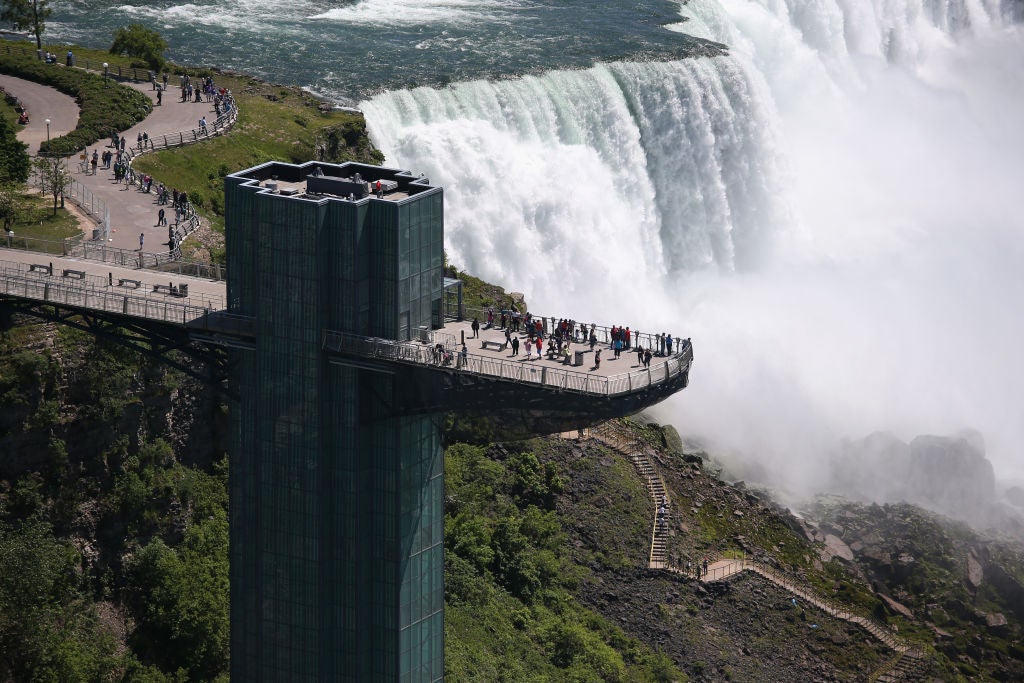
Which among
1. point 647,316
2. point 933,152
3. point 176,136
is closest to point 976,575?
point 647,316

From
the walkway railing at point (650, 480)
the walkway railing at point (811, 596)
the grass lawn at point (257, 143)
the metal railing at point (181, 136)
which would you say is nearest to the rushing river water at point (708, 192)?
the grass lawn at point (257, 143)

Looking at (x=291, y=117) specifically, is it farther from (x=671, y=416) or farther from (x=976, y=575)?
(x=976, y=575)

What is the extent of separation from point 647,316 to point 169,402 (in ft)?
128

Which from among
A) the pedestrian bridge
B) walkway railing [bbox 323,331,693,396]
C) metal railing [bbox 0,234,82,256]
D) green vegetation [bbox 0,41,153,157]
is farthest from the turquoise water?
walkway railing [bbox 323,331,693,396]

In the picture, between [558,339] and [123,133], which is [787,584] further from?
[123,133]

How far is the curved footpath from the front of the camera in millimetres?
77312

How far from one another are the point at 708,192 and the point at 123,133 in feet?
135

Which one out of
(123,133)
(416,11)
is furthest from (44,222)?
(416,11)

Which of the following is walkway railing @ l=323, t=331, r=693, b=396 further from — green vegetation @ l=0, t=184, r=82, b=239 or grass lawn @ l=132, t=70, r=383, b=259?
grass lawn @ l=132, t=70, r=383, b=259

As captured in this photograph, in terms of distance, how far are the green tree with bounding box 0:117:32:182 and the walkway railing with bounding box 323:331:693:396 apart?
2935 cm

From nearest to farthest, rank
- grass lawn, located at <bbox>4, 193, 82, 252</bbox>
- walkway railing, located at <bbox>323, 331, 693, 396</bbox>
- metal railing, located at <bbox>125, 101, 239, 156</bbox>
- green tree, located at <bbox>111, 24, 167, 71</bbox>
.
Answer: walkway railing, located at <bbox>323, 331, 693, 396</bbox>
grass lawn, located at <bbox>4, 193, 82, 252</bbox>
metal railing, located at <bbox>125, 101, 239, 156</bbox>
green tree, located at <bbox>111, 24, 167, 71</bbox>

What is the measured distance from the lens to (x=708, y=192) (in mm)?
117750

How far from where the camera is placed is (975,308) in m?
119

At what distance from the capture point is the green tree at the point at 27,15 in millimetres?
105688
